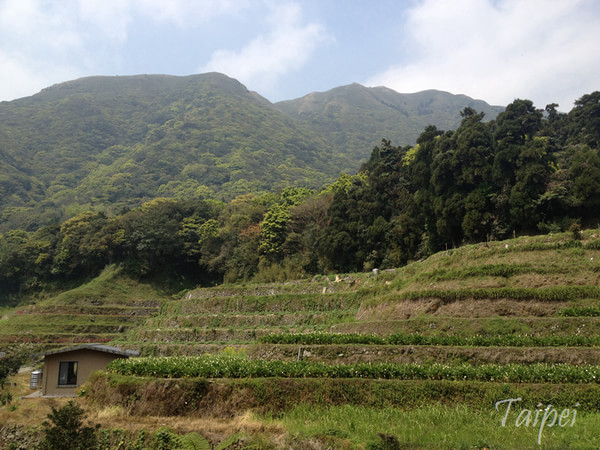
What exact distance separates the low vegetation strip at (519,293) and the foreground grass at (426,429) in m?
9.34

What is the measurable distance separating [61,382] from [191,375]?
823 centimetres

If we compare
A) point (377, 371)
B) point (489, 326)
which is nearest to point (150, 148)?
point (489, 326)

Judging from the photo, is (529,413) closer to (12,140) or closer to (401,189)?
(401,189)

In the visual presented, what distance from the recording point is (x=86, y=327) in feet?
140

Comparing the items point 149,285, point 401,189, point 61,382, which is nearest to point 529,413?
point 61,382

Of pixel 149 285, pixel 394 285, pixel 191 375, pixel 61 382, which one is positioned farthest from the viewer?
pixel 149 285

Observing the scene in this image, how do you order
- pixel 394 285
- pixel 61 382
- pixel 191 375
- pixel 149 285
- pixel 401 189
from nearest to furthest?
pixel 191 375, pixel 61 382, pixel 394 285, pixel 401 189, pixel 149 285

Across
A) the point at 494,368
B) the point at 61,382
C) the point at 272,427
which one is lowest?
the point at 61,382

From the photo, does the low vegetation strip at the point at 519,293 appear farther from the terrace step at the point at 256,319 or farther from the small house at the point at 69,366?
the small house at the point at 69,366

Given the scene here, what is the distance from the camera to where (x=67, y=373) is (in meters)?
20.0

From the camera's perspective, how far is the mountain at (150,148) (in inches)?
4146

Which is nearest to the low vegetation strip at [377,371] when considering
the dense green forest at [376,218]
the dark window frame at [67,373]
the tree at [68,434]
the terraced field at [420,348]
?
the terraced field at [420,348]

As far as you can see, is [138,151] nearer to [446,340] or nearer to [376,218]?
[376,218]

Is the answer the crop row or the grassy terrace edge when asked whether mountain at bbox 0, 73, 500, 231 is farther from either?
the grassy terrace edge
